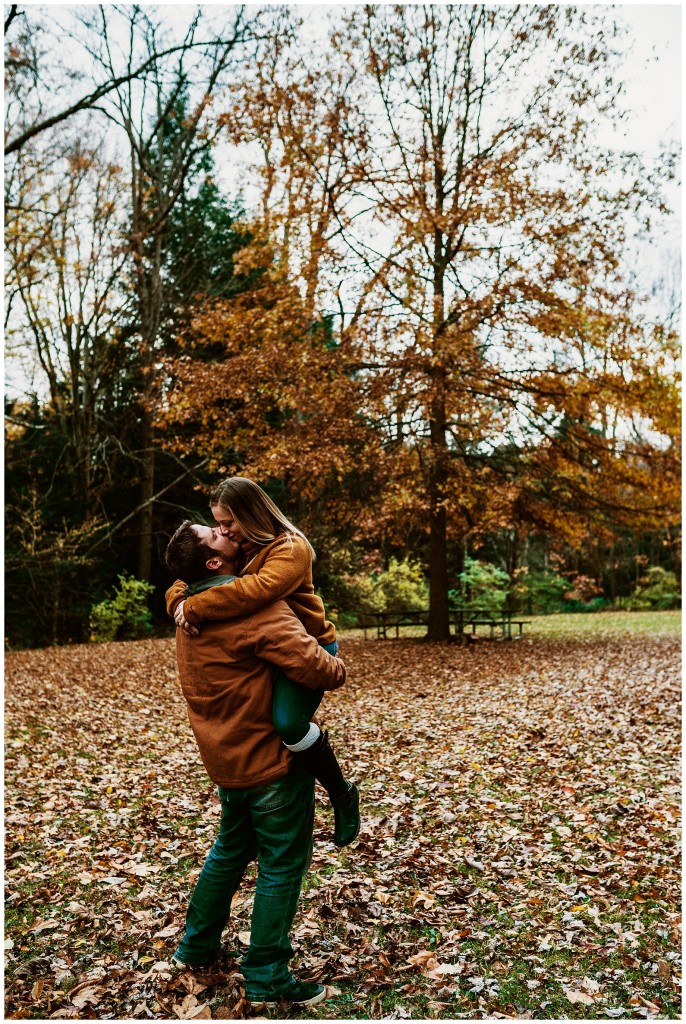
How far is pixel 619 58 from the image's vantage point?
1402cm

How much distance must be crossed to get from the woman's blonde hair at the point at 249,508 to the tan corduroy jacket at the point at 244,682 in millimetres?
274

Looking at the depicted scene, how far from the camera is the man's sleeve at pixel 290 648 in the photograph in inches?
115

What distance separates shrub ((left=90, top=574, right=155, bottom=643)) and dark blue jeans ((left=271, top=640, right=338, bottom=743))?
51.2 feet

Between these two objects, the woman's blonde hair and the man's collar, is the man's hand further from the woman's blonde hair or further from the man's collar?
the woman's blonde hair

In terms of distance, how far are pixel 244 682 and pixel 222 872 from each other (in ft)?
2.81

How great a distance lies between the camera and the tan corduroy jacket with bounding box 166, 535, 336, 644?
2887mm

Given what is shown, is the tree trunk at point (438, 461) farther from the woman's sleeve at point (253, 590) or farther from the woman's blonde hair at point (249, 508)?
the woman's sleeve at point (253, 590)

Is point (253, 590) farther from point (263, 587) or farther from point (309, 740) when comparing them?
point (309, 740)

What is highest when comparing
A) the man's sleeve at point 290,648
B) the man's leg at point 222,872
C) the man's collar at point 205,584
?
the man's collar at point 205,584

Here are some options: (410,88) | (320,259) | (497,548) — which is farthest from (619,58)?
(497,548)

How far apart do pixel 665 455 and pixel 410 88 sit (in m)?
8.24

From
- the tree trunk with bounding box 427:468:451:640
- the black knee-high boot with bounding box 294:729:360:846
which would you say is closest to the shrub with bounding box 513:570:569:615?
the tree trunk with bounding box 427:468:451:640

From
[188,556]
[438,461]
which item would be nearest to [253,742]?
[188,556]

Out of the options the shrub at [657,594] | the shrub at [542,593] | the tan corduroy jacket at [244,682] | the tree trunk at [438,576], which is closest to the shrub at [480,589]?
the tree trunk at [438,576]
